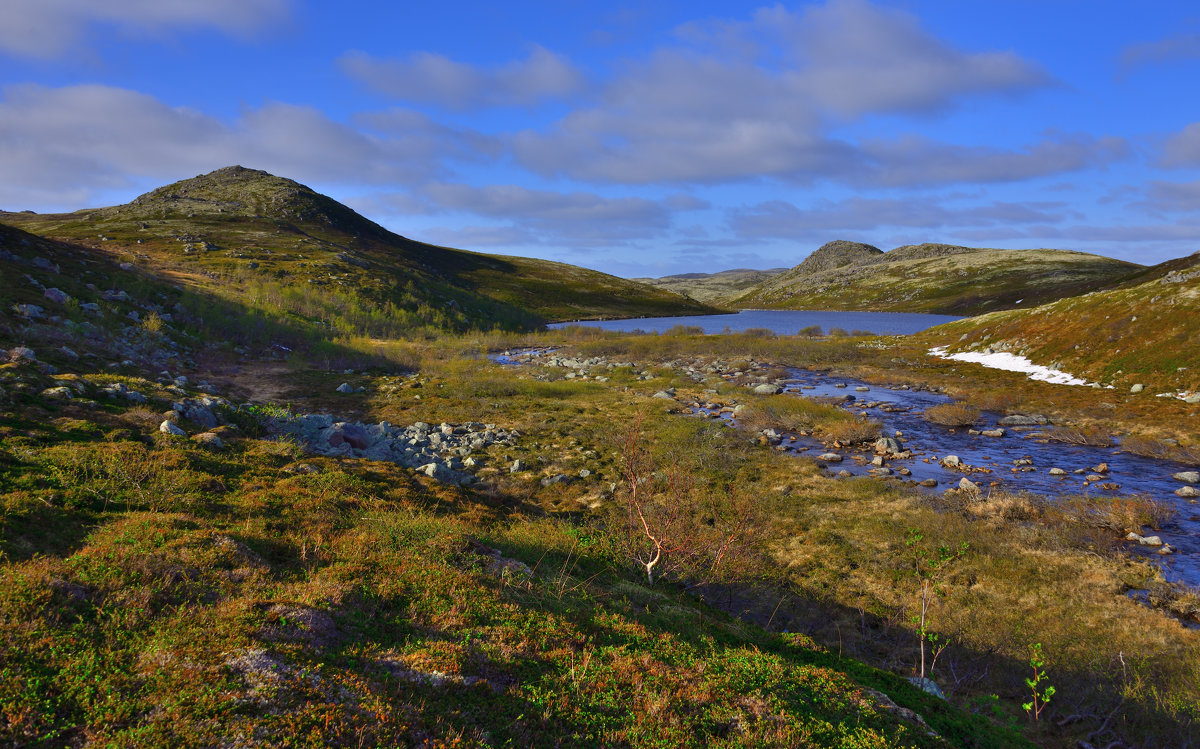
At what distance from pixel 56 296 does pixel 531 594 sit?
38.3 metres

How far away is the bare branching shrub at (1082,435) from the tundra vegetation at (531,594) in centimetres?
132

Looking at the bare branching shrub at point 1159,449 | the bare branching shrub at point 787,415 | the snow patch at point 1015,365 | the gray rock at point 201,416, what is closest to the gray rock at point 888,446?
the bare branching shrub at point 787,415

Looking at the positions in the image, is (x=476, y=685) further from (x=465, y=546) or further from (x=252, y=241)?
(x=252, y=241)

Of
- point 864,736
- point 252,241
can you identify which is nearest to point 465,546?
point 864,736

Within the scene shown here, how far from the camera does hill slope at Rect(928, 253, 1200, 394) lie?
3056cm

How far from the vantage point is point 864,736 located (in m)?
5.78

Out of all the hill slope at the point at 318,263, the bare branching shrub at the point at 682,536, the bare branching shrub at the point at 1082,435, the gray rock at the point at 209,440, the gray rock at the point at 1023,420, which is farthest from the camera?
the hill slope at the point at 318,263

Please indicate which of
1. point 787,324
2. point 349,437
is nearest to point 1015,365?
point 349,437

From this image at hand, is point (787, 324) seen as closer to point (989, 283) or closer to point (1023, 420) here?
point (989, 283)

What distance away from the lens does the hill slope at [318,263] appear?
6406 centimetres

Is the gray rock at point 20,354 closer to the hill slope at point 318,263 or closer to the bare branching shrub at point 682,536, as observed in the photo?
the bare branching shrub at point 682,536

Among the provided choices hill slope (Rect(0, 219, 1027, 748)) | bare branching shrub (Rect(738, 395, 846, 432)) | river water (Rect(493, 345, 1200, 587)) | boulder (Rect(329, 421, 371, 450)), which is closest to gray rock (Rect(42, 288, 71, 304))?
hill slope (Rect(0, 219, 1027, 748))

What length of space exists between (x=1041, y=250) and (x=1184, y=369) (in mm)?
217595

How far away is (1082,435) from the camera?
2383cm
